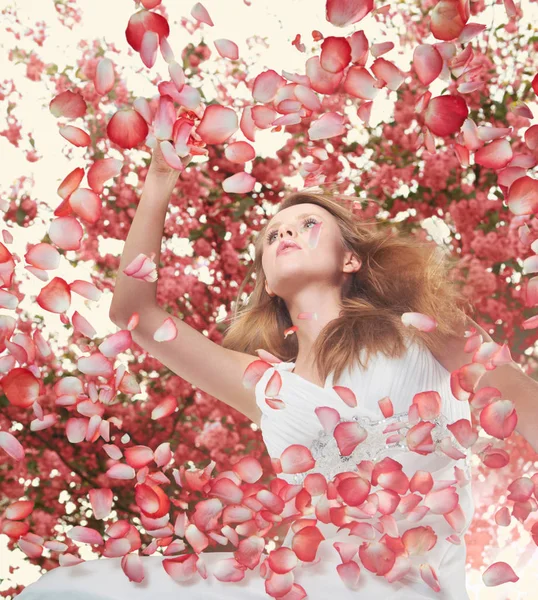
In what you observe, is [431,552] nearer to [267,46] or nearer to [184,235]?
[184,235]

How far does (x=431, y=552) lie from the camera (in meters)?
1.91

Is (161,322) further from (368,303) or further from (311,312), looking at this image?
(368,303)

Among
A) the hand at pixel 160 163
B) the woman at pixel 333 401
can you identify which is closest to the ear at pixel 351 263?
the woman at pixel 333 401

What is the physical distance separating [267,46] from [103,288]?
989mm

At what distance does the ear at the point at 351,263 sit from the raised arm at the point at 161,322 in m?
0.35

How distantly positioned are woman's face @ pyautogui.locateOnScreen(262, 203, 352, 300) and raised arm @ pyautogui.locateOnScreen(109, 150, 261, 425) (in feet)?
0.81

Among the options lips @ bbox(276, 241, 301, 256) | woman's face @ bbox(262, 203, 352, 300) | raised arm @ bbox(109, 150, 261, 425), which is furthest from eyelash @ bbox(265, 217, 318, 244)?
raised arm @ bbox(109, 150, 261, 425)

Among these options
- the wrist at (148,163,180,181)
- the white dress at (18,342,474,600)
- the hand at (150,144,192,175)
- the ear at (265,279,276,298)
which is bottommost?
the white dress at (18,342,474,600)

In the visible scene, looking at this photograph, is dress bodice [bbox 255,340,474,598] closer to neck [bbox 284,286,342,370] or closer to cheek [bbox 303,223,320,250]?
neck [bbox 284,286,342,370]

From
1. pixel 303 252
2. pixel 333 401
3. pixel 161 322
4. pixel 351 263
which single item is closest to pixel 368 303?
pixel 351 263

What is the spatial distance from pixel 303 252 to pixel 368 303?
0.23 meters

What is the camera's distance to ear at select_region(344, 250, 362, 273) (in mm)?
2316

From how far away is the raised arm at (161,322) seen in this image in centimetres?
208

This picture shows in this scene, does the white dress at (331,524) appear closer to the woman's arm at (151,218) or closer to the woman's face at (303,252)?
the woman's face at (303,252)
